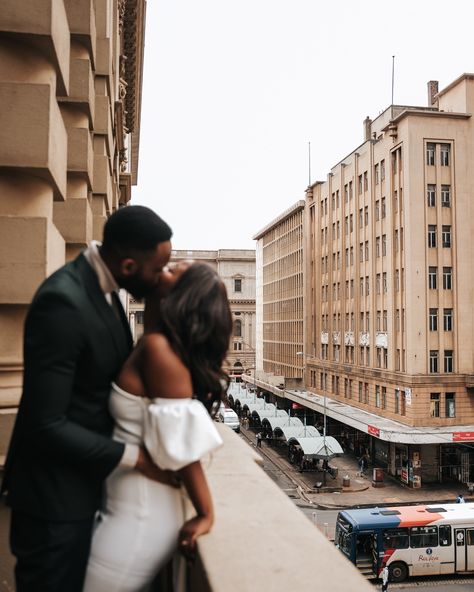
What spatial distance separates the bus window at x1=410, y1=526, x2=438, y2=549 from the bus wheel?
812mm

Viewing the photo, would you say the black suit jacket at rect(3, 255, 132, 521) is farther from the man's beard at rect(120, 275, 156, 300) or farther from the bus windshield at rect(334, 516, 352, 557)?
the bus windshield at rect(334, 516, 352, 557)

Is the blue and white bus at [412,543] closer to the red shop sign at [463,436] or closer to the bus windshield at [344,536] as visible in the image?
the bus windshield at [344,536]

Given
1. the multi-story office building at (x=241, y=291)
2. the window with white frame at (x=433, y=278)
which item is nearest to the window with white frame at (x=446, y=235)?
the window with white frame at (x=433, y=278)

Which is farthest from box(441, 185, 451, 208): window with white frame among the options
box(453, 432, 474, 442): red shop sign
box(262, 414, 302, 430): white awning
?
box(262, 414, 302, 430): white awning

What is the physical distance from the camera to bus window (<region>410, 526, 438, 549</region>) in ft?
72.1

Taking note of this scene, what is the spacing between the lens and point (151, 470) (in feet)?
8.06

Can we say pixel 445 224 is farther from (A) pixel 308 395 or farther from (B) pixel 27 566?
(B) pixel 27 566

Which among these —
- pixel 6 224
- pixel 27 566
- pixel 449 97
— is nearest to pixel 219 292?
pixel 27 566

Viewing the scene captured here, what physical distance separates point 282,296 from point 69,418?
71311mm

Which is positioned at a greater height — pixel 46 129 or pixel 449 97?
pixel 449 97

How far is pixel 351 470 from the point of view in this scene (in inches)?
1570

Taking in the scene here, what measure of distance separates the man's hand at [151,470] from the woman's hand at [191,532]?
0.18 meters

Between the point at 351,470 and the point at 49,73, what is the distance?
126ft

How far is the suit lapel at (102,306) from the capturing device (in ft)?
8.18
